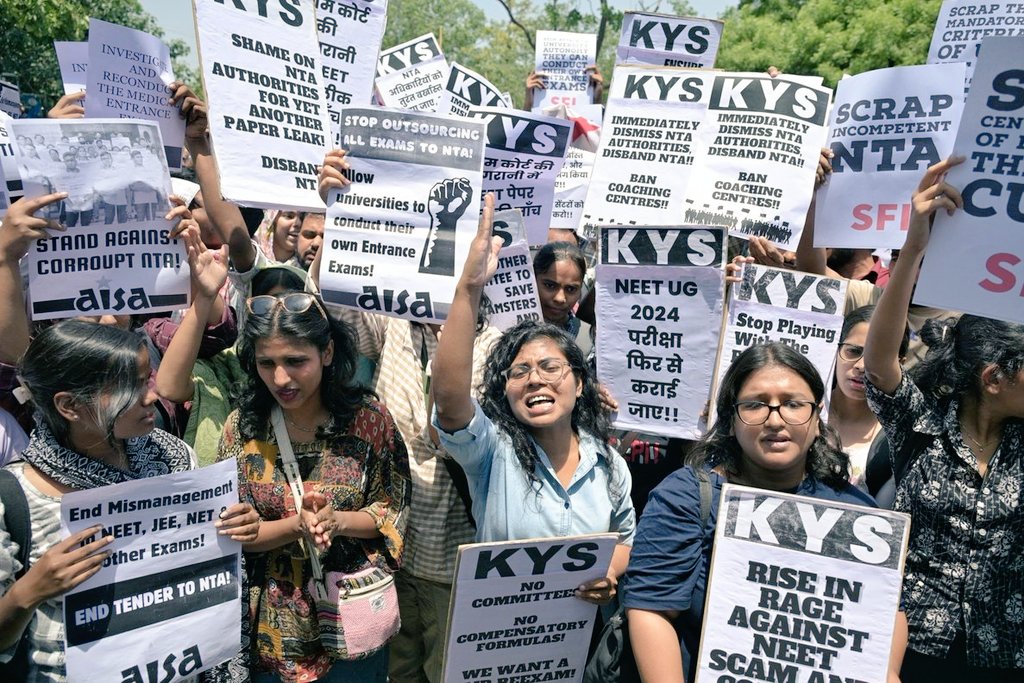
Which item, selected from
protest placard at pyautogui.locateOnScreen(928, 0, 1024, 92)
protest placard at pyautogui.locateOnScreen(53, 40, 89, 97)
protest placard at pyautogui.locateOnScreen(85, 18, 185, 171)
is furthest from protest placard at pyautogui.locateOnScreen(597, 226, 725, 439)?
protest placard at pyautogui.locateOnScreen(53, 40, 89, 97)

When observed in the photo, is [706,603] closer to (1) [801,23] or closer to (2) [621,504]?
(2) [621,504]

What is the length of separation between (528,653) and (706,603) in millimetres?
801

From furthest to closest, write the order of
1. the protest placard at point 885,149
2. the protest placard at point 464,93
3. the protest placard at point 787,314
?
the protest placard at point 464,93 < the protest placard at point 885,149 < the protest placard at point 787,314

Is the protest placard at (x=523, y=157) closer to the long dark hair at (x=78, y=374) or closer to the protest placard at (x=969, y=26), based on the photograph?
the long dark hair at (x=78, y=374)

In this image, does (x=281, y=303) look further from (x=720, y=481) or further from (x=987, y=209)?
(x=987, y=209)

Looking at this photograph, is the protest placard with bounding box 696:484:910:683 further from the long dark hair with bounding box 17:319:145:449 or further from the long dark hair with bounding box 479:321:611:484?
the long dark hair with bounding box 17:319:145:449

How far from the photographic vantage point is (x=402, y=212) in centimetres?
423

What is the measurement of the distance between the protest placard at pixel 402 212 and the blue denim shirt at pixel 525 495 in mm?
816

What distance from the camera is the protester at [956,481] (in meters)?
3.38

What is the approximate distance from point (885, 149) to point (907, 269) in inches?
75.0

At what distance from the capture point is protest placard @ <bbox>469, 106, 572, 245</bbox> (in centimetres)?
525

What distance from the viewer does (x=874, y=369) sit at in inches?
137

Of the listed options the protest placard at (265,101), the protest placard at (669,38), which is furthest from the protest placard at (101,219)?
the protest placard at (669,38)

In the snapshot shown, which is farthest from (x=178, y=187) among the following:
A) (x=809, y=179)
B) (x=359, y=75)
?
(x=809, y=179)
